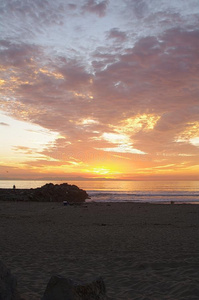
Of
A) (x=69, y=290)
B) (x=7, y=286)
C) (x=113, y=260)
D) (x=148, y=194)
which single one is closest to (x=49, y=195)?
(x=148, y=194)

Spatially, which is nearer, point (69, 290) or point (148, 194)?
point (69, 290)

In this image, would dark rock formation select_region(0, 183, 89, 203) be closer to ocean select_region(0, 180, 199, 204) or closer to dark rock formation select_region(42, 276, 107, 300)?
A: ocean select_region(0, 180, 199, 204)

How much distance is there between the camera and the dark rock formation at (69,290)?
12.8ft

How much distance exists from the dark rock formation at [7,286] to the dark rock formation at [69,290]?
0.65 m

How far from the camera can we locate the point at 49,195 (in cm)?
4331

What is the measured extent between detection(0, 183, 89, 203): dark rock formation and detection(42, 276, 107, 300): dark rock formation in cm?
3763

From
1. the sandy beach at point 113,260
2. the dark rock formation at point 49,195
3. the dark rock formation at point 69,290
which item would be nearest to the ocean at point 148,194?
the dark rock formation at point 49,195

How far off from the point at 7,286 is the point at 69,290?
119 cm

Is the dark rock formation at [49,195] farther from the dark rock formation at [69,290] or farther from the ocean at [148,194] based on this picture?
the dark rock formation at [69,290]

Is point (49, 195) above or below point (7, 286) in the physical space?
above

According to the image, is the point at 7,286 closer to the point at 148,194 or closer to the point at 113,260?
the point at 113,260

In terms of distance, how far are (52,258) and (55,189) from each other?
38589 mm

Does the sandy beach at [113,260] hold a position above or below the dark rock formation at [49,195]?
below

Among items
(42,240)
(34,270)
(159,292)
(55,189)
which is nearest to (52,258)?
(34,270)
